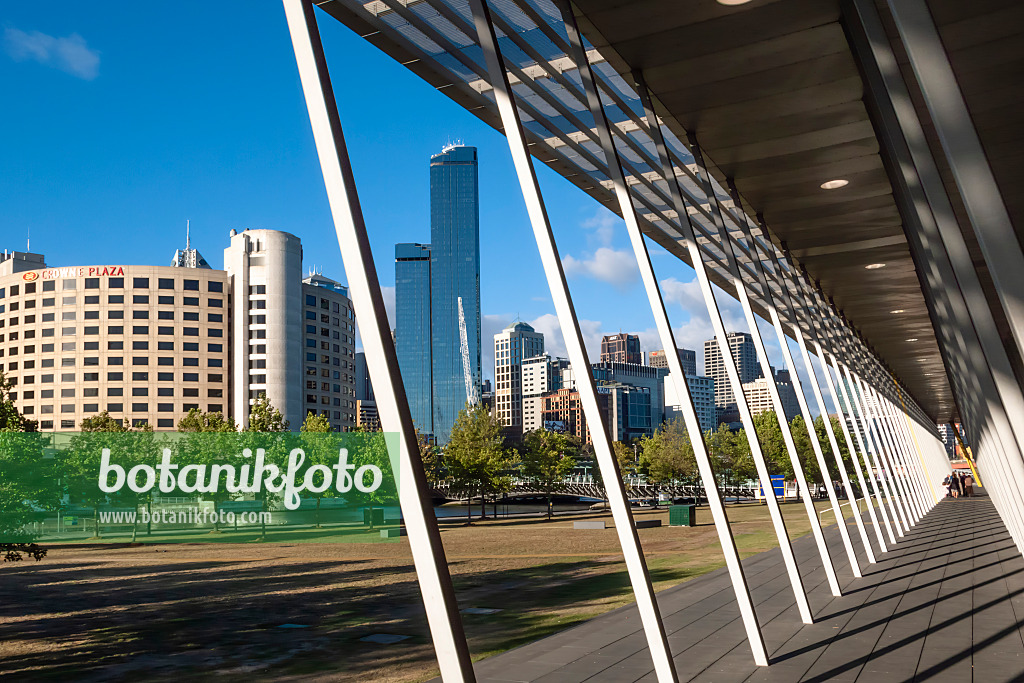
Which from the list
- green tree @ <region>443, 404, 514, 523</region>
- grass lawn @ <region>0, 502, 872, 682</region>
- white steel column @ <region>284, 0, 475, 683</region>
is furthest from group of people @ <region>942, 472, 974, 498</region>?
white steel column @ <region>284, 0, 475, 683</region>

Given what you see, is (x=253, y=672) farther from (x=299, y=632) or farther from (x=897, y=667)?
(x=897, y=667)

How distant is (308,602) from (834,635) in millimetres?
24807

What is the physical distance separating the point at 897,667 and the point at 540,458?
71.3m

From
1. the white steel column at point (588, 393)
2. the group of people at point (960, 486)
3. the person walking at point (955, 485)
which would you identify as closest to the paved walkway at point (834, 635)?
the white steel column at point (588, 393)

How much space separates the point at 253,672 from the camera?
18.1m

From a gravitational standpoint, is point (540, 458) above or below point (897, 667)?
above

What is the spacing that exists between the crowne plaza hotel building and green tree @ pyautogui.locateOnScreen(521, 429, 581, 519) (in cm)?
6824

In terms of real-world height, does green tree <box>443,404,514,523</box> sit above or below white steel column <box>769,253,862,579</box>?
above

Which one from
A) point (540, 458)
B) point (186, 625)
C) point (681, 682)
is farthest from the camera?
point (540, 458)

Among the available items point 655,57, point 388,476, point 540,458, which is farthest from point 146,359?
point 655,57

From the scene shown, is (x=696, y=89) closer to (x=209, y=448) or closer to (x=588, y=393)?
(x=588, y=393)

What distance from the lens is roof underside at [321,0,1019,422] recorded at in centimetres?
638

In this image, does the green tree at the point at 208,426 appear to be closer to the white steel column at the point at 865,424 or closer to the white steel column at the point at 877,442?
the white steel column at the point at 877,442

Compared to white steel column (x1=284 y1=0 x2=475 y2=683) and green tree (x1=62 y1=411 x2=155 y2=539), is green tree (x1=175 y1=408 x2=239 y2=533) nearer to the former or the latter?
green tree (x1=62 y1=411 x2=155 y2=539)
